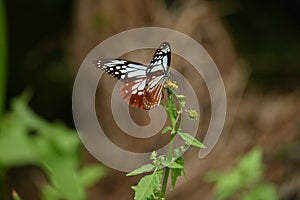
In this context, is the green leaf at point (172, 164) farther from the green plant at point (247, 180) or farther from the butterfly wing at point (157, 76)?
the green plant at point (247, 180)

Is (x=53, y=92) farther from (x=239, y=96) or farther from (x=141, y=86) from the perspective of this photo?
(x=141, y=86)

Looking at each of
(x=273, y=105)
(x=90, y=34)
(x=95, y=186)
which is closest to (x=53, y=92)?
(x=90, y=34)

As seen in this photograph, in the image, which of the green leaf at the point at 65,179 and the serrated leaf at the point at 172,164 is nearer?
the serrated leaf at the point at 172,164

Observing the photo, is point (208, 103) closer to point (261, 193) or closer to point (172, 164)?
point (261, 193)

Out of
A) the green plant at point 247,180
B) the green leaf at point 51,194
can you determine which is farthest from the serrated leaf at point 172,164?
A: the green plant at point 247,180

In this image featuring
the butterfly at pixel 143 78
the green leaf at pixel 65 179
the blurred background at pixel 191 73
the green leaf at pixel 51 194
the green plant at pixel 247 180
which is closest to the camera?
the butterfly at pixel 143 78

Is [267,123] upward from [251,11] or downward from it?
downward

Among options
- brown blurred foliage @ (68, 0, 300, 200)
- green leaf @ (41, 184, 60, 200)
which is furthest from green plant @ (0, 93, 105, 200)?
brown blurred foliage @ (68, 0, 300, 200)

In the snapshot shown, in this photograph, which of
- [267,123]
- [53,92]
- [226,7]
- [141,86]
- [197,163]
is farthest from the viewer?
[53,92]
